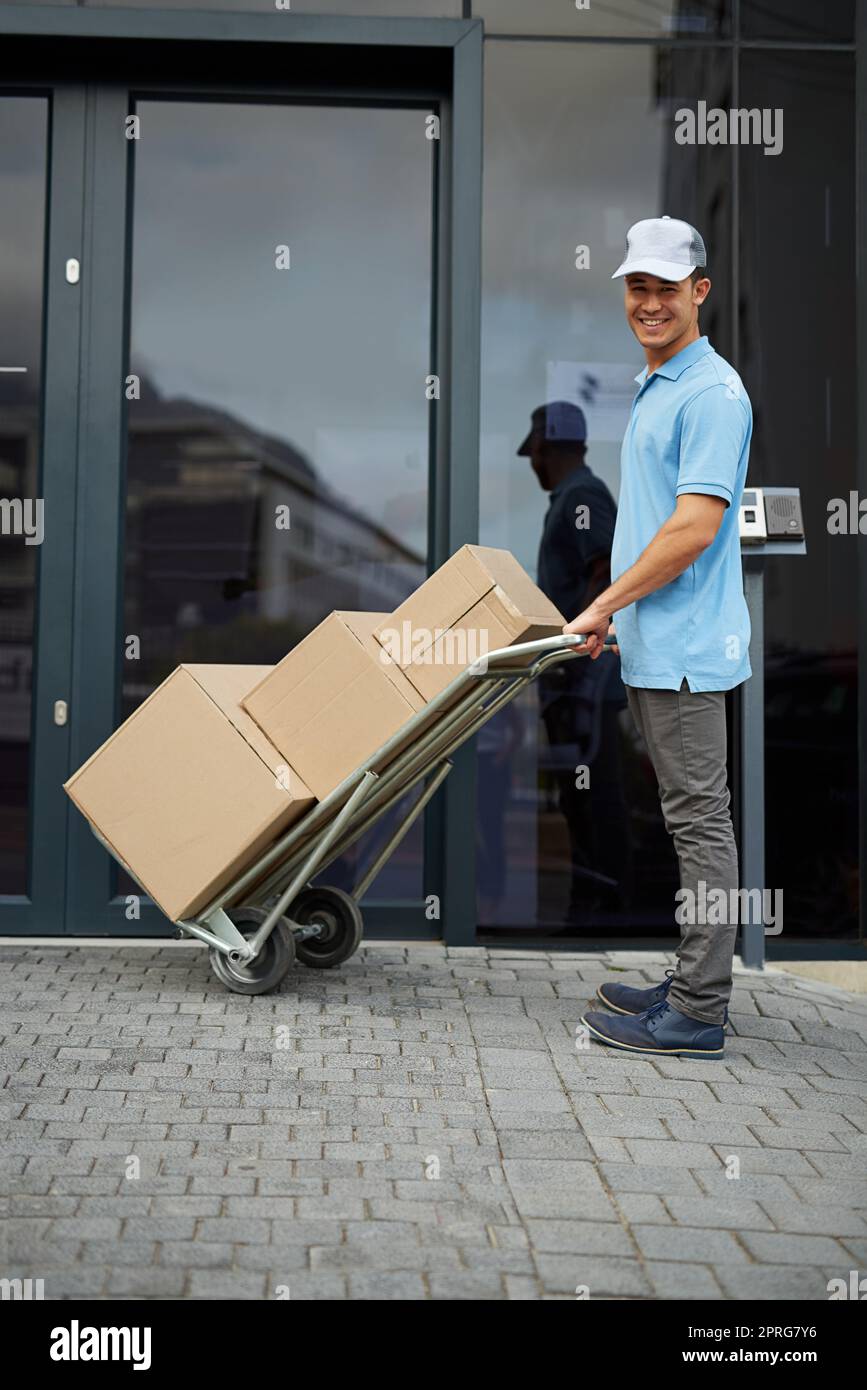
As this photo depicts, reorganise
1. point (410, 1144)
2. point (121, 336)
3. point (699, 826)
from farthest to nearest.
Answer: point (121, 336) < point (699, 826) < point (410, 1144)

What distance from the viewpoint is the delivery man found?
4023mm

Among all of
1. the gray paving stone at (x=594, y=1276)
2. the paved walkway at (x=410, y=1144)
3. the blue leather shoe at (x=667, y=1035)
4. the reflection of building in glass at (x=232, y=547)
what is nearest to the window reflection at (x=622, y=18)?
the reflection of building in glass at (x=232, y=547)

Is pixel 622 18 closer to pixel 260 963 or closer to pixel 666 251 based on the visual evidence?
pixel 666 251

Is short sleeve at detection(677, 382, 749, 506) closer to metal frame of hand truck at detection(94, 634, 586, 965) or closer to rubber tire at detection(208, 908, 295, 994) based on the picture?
metal frame of hand truck at detection(94, 634, 586, 965)

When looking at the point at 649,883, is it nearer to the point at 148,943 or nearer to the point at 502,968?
the point at 502,968

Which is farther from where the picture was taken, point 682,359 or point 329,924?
point 329,924

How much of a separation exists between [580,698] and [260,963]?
1.78 metres

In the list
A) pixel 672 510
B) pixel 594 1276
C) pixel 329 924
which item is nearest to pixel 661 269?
pixel 672 510

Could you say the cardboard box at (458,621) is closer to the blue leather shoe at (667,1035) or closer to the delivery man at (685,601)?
the delivery man at (685,601)

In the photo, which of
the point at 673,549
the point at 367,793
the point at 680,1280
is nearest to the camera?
the point at 680,1280

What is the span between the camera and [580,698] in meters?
5.75

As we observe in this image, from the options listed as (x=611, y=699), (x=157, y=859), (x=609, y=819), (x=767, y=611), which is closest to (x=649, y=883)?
(x=609, y=819)

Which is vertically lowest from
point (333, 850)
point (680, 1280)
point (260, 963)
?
point (680, 1280)

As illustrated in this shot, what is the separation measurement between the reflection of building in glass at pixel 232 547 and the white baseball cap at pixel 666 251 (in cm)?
200
